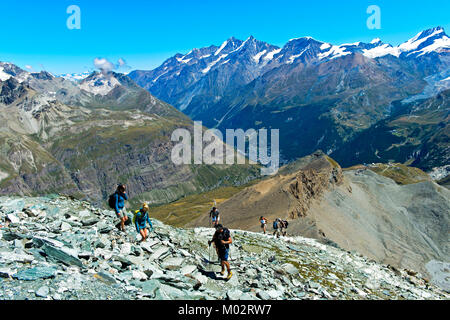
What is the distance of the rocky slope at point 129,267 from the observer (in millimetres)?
14320

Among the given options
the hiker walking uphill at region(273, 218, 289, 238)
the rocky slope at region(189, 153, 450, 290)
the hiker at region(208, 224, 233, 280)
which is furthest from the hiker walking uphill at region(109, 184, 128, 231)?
the rocky slope at region(189, 153, 450, 290)

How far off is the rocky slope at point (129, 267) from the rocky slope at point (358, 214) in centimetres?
2790

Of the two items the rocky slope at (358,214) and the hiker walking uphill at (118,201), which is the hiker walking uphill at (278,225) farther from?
the hiker walking uphill at (118,201)

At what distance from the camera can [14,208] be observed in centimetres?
2430

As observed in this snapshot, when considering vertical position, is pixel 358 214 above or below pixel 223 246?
below

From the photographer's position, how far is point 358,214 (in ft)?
290

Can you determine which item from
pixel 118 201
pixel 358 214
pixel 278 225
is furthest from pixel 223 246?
pixel 358 214

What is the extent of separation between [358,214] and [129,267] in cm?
8328

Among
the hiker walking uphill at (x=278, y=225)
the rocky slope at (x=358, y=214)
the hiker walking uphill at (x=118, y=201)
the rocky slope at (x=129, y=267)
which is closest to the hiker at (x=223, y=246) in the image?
the rocky slope at (x=129, y=267)

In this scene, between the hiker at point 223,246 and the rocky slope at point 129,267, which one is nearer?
the rocky slope at point 129,267

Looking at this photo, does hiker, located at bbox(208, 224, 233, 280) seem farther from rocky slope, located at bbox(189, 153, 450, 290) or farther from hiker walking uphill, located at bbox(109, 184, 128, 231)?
rocky slope, located at bbox(189, 153, 450, 290)

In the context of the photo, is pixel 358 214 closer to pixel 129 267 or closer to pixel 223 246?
pixel 223 246

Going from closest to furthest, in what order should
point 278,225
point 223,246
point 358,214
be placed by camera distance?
point 223,246, point 278,225, point 358,214
